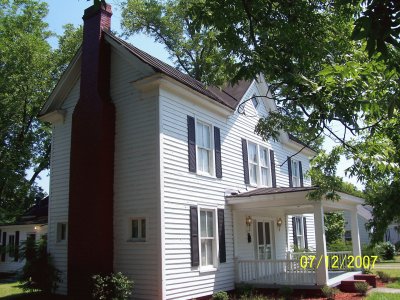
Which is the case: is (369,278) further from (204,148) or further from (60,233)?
(60,233)

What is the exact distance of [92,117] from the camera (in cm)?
1414

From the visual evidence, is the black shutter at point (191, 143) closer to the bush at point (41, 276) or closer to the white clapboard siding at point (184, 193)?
the white clapboard siding at point (184, 193)

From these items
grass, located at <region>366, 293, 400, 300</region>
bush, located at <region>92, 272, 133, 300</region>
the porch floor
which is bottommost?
grass, located at <region>366, 293, 400, 300</region>

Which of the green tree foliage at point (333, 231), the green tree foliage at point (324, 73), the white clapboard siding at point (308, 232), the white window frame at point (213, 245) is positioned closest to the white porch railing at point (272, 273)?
the white window frame at point (213, 245)

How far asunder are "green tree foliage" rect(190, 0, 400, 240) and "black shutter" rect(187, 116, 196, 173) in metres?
6.65

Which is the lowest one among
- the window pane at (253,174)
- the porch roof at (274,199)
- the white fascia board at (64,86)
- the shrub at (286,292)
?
the shrub at (286,292)

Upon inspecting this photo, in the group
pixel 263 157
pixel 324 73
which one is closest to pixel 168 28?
pixel 263 157

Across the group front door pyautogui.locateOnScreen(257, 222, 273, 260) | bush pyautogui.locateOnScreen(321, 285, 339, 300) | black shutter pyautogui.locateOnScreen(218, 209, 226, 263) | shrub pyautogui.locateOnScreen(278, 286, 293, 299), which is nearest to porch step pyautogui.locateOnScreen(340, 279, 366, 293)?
bush pyautogui.locateOnScreen(321, 285, 339, 300)

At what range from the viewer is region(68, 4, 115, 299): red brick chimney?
42.2 feet

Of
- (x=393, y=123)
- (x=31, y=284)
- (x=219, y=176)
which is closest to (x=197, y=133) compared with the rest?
(x=219, y=176)

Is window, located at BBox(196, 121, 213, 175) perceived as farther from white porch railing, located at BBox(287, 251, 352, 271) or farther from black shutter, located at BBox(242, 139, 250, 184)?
white porch railing, located at BBox(287, 251, 352, 271)

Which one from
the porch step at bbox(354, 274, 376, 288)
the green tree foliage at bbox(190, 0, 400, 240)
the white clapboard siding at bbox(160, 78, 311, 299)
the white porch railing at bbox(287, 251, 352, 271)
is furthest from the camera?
the white porch railing at bbox(287, 251, 352, 271)

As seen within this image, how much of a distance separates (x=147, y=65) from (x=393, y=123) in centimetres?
894

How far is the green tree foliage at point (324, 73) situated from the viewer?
5.11m
